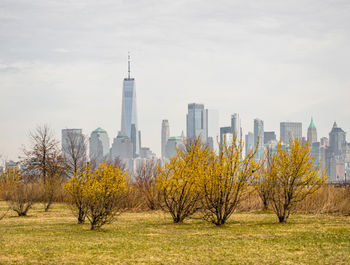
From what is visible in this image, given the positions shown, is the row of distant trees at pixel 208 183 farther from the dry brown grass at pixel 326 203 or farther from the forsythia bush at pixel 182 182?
the dry brown grass at pixel 326 203

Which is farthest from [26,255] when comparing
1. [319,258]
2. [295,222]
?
[295,222]

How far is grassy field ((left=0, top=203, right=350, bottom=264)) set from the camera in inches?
535

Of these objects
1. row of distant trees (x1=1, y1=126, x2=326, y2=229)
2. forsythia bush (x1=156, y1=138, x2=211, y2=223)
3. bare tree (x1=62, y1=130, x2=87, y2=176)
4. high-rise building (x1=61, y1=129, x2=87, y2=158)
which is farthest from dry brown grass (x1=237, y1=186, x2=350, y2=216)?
high-rise building (x1=61, y1=129, x2=87, y2=158)

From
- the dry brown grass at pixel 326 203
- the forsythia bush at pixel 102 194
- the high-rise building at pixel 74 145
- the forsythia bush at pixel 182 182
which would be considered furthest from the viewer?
the high-rise building at pixel 74 145

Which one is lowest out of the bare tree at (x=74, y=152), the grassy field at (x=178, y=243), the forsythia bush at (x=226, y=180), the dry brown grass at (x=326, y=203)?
the grassy field at (x=178, y=243)

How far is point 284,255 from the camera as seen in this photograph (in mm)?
13992

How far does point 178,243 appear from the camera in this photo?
16375 millimetres

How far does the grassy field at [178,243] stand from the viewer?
13594mm

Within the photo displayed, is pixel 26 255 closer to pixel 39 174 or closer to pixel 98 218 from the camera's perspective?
pixel 98 218

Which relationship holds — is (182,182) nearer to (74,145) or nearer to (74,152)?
(74,145)

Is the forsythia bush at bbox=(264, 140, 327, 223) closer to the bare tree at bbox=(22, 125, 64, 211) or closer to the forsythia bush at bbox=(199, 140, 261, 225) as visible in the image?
the forsythia bush at bbox=(199, 140, 261, 225)

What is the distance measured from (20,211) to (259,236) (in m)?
15.5

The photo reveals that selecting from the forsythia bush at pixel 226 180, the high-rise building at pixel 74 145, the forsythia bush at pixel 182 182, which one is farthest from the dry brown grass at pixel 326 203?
the high-rise building at pixel 74 145

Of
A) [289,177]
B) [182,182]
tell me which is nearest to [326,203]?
[289,177]
